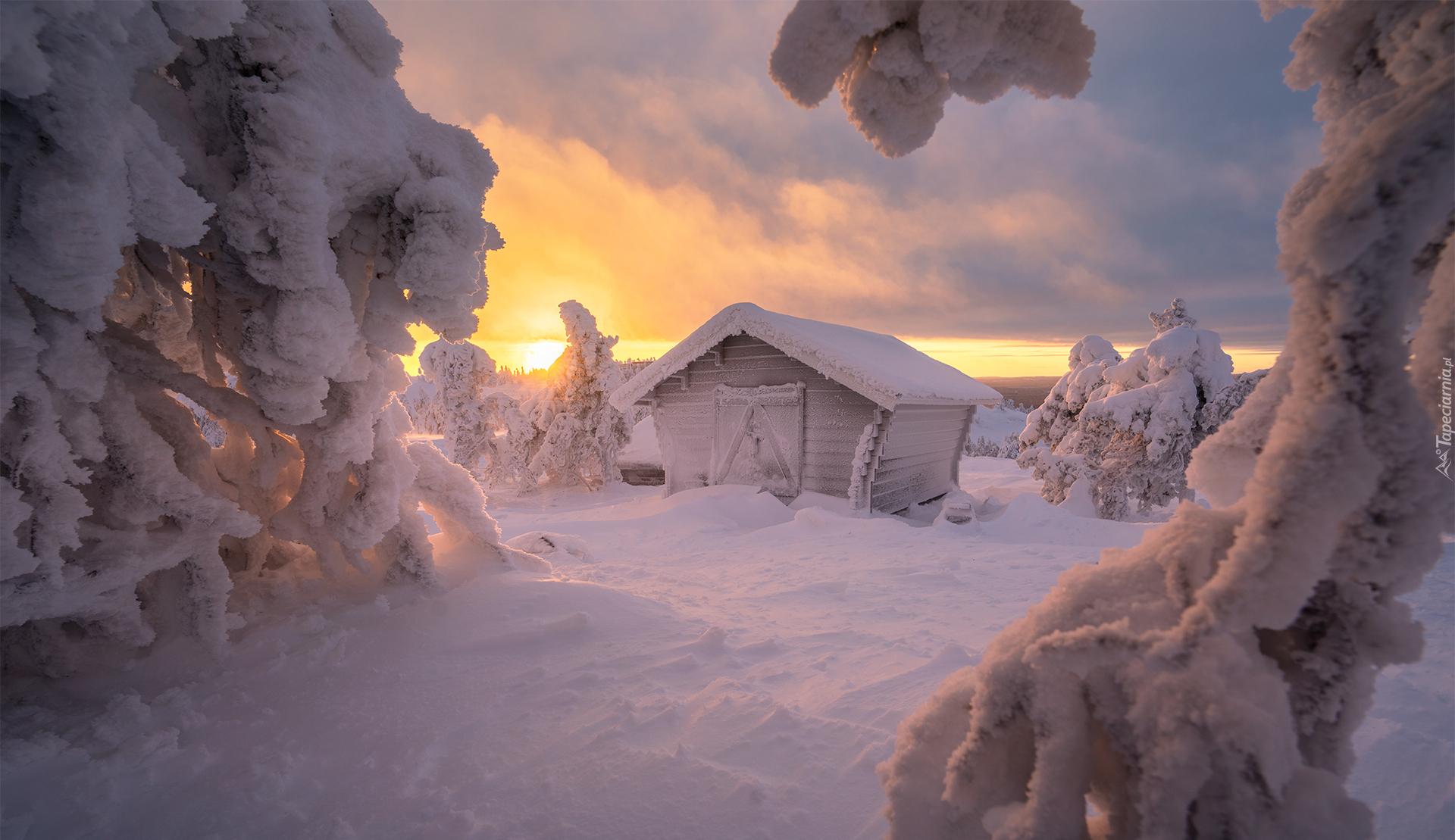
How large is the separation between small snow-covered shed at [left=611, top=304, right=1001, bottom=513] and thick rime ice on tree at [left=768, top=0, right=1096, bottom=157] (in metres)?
6.93

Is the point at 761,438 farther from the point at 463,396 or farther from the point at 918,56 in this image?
the point at 463,396

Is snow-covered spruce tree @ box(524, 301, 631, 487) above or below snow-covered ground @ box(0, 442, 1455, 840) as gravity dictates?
above

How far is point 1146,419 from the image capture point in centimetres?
1144

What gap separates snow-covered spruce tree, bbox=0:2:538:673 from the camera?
1.83 metres

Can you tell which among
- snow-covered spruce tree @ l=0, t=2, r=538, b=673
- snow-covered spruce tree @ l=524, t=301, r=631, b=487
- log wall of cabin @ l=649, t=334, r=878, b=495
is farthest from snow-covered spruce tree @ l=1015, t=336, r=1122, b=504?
snow-covered spruce tree @ l=0, t=2, r=538, b=673

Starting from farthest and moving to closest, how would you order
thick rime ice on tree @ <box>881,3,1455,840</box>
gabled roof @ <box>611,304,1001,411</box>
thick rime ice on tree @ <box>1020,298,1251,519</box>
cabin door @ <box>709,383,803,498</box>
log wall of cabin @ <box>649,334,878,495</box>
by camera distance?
thick rime ice on tree @ <box>1020,298,1251,519</box> → cabin door @ <box>709,383,803,498</box> → log wall of cabin @ <box>649,334,878,495</box> → gabled roof @ <box>611,304,1001,411</box> → thick rime ice on tree @ <box>881,3,1455,840</box>

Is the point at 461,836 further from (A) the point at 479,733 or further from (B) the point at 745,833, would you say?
(B) the point at 745,833

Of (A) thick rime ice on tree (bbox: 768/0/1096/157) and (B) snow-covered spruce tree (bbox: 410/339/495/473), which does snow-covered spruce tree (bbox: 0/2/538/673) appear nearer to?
(A) thick rime ice on tree (bbox: 768/0/1096/157)

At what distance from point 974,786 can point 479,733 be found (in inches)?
79.1

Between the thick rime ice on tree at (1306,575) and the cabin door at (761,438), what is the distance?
8.64 metres

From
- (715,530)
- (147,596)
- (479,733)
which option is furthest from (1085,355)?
(147,596)

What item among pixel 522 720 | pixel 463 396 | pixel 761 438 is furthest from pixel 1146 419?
pixel 463 396

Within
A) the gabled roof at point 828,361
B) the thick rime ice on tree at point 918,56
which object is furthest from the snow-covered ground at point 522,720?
the gabled roof at point 828,361

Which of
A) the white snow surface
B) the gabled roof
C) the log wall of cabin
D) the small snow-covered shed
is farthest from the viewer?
the white snow surface
